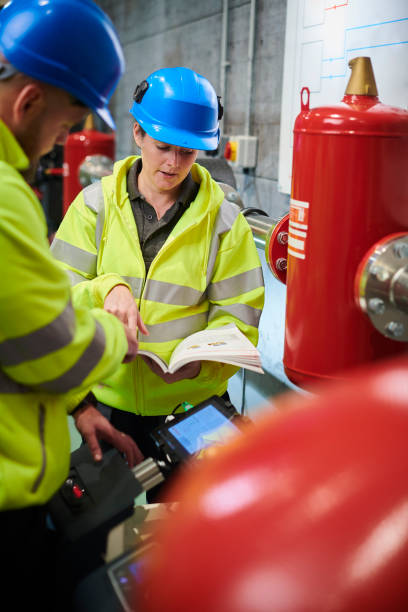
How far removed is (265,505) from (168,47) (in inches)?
151

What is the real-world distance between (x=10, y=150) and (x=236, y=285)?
799mm

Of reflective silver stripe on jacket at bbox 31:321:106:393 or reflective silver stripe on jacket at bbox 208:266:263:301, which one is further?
reflective silver stripe on jacket at bbox 208:266:263:301

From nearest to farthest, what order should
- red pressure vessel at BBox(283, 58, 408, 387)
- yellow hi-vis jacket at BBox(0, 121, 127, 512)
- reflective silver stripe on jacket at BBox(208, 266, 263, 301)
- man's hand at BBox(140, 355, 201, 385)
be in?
yellow hi-vis jacket at BBox(0, 121, 127, 512)
red pressure vessel at BBox(283, 58, 408, 387)
man's hand at BBox(140, 355, 201, 385)
reflective silver stripe on jacket at BBox(208, 266, 263, 301)

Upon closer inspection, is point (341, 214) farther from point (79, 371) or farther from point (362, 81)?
point (79, 371)

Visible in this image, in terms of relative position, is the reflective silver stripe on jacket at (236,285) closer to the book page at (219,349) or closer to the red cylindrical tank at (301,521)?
the book page at (219,349)

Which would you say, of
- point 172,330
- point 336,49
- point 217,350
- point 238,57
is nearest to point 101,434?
point 217,350

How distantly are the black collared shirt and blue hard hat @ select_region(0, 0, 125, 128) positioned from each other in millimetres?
690

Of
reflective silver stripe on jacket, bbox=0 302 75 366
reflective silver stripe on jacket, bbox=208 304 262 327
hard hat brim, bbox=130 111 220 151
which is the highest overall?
hard hat brim, bbox=130 111 220 151

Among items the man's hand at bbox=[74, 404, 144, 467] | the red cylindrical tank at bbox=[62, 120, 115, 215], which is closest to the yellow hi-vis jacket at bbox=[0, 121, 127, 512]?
the man's hand at bbox=[74, 404, 144, 467]

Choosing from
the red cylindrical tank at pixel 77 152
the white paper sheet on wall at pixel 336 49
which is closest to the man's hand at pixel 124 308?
the white paper sheet on wall at pixel 336 49

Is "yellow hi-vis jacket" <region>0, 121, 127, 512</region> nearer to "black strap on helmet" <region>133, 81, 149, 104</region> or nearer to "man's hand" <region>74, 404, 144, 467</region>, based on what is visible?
"man's hand" <region>74, 404, 144, 467</region>

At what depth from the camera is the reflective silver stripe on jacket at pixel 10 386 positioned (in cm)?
66

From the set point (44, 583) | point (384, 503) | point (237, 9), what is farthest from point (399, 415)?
point (237, 9)

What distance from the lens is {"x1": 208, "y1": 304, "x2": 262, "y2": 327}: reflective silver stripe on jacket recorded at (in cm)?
136
